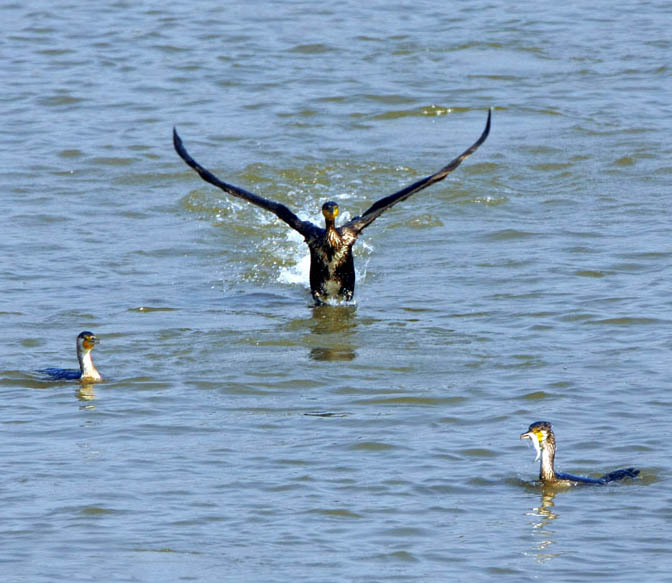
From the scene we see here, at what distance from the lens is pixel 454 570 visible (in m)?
8.02

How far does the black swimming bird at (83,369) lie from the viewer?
37.1ft

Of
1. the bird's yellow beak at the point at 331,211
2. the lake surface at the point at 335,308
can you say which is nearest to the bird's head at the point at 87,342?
the lake surface at the point at 335,308

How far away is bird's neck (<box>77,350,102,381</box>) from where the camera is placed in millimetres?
11289

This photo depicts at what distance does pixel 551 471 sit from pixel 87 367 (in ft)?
12.6

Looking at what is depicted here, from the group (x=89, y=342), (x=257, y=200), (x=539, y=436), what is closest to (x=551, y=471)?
(x=539, y=436)

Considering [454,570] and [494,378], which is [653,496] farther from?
[494,378]

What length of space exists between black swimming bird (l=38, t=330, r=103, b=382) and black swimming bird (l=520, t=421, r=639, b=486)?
360cm

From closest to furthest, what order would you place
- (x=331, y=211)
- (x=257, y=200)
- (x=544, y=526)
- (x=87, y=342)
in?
(x=544, y=526) → (x=87, y=342) → (x=331, y=211) → (x=257, y=200)

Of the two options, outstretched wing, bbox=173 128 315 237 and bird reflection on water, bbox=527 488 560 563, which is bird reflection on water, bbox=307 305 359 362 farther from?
bird reflection on water, bbox=527 488 560 563

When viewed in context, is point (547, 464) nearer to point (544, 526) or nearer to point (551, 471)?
point (551, 471)

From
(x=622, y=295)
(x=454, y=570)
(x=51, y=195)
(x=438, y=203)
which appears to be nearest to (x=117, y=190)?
(x=51, y=195)

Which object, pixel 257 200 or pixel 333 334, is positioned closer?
pixel 333 334

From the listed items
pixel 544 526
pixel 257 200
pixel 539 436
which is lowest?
pixel 544 526

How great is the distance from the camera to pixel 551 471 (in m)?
9.06
